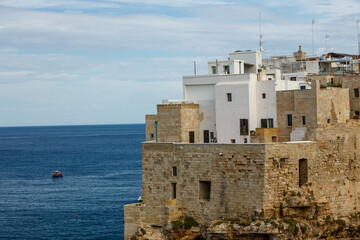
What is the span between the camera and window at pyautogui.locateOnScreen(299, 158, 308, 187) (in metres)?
39.2

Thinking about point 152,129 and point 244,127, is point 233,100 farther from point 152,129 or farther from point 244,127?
point 152,129

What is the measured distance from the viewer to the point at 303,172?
39344 millimetres

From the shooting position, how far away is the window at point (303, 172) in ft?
129

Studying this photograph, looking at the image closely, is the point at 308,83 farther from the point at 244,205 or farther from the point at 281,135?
the point at 244,205

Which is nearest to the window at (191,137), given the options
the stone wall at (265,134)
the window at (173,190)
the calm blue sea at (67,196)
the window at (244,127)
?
the window at (244,127)

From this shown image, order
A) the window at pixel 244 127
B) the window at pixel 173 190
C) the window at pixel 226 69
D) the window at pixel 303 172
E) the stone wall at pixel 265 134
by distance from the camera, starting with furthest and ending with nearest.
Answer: the window at pixel 226 69 → the window at pixel 244 127 → the stone wall at pixel 265 134 → the window at pixel 173 190 → the window at pixel 303 172

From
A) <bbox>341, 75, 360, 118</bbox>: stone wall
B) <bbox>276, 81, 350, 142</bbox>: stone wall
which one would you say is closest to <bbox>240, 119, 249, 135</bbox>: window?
<bbox>276, 81, 350, 142</bbox>: stone wall

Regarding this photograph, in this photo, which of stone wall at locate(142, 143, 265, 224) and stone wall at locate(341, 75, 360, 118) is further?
stone wall at locate(341, 75, 360, 118)

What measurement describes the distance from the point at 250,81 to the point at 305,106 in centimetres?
466

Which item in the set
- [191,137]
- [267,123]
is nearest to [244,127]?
[267,123]

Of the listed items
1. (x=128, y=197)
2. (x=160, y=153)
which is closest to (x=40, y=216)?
(x=128, y=197)

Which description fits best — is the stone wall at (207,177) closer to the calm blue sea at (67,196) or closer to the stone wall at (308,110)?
the stone wall at (308,110)

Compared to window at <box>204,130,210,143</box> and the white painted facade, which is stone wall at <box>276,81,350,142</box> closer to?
the white painted facade

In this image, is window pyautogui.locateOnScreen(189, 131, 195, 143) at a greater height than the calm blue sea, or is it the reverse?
window pyautogui.locateOnScreen(189, 131, 195, 143)
